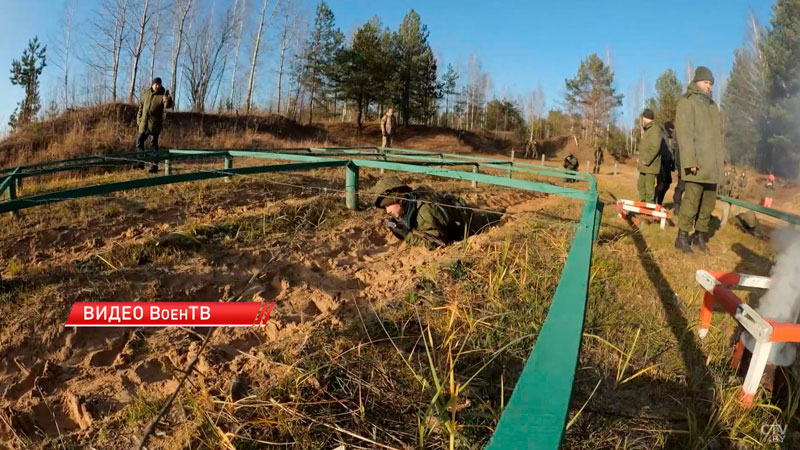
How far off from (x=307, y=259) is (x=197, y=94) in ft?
96.5

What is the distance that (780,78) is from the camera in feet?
73.4

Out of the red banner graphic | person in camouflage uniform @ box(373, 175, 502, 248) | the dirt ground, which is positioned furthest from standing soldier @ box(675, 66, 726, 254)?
the red banner graphic

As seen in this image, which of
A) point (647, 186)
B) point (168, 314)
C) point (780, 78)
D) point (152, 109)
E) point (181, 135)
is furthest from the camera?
point (780, 78)

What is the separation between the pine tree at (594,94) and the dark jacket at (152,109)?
50.1 meters

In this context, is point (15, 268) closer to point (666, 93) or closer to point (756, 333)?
point (756, 333)

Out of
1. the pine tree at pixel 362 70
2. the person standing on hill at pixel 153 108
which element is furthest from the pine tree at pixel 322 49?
the person standing on hill at pixel 153 108

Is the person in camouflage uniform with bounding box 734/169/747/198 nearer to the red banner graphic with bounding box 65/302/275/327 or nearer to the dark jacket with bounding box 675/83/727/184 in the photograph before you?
the dark jacket with bounding box 675/83/727/184

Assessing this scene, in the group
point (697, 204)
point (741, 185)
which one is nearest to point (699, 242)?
point (697, 204)

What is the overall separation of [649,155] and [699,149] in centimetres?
208

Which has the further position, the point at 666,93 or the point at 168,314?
the point at 666,93

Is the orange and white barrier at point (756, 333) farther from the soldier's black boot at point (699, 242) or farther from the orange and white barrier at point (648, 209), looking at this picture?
the orange and white barrier at point (648, 209)

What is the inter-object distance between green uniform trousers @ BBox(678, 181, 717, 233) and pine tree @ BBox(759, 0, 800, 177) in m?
16.7

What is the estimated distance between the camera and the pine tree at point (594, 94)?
5159 cm

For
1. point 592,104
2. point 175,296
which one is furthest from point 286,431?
Answer: point 592,104
